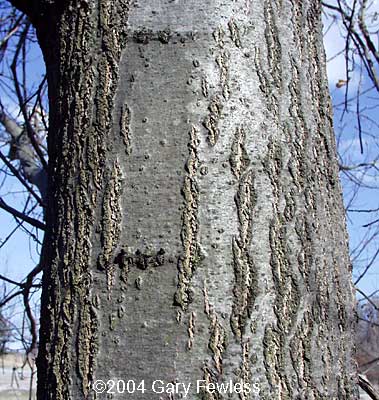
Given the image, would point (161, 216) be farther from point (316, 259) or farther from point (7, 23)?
point (7, 23)

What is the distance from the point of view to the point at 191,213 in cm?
63

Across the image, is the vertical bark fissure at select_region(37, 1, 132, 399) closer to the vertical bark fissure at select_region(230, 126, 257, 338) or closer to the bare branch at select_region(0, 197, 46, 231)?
the vertical bark fissure at select_region(230, 126, 257, 338)

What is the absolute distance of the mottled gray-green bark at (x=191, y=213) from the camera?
0.61 m

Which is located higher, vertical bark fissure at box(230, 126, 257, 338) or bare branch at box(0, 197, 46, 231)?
bare branch at box(0, 197, 46, 231)

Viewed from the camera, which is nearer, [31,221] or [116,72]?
[116,72]

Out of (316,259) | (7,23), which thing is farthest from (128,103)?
(7,23)

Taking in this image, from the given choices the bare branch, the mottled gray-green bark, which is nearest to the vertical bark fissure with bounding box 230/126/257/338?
the mottled gray-green bark

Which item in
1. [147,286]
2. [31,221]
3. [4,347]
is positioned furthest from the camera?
[4,347]

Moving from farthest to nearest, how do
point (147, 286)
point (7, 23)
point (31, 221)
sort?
point (7, 23) < point (31, 221) < point (147, 286)

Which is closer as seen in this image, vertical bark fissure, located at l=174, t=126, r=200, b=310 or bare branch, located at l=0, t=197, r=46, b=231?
vertical bark fissure, located at l=174, t=126, r=200, b=310

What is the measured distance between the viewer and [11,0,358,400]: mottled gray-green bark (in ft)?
1.99

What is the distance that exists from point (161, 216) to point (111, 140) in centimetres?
11

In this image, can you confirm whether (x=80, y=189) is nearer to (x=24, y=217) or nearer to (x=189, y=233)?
(x=189, y=233)

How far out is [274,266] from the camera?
2.09 feet
